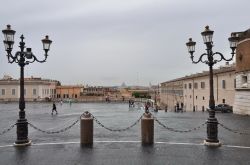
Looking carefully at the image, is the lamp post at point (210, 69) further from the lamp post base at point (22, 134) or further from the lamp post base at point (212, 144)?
the lamp post base at point (22, 134)

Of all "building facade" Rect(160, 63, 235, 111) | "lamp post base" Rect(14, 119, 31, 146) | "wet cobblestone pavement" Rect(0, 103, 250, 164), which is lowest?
"wet cobblestone pavement" Rect(0, 103, 250, 164)

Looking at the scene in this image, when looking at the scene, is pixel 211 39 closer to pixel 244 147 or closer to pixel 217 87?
pixel 244 147

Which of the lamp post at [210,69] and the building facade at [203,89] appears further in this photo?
the building facade at [203,89]

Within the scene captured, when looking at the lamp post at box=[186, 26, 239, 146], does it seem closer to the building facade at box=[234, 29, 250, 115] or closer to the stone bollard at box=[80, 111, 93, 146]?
the stone bollard at box=[80, 111, 93, 146]

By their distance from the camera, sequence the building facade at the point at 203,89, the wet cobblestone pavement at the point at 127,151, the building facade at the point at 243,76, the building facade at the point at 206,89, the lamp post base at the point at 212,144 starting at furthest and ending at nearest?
the building facade at the point at 203,89
the building facade at the point at 206,89
the building facade at the point at 243,76
the lamp post base at the point at 212,144
the wet cobblestone pavement at the point at 127,151

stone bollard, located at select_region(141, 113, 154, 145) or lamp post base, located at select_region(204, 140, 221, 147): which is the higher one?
stone bollard, located at select_region(141, 113, 154, 145)

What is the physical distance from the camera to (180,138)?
15.5m

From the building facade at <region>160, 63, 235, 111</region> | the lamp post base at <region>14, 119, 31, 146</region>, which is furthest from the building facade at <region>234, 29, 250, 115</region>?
the lamp post base at <region>14, 119, 31, 146</region>

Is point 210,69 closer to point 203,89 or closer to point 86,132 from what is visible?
point 86,132

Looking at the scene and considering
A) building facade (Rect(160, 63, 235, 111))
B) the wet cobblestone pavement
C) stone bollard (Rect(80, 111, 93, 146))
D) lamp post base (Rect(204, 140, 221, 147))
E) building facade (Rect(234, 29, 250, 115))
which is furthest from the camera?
building facade (Rect(160, 63, 235, 111))

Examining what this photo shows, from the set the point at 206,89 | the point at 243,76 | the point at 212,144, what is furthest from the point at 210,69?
the point at 206,89

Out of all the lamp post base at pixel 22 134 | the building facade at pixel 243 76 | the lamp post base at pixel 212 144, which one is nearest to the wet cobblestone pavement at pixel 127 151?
the lamp post base at pixel 212 144

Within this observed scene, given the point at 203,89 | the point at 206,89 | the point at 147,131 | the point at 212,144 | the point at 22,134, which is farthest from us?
the point at 203,89

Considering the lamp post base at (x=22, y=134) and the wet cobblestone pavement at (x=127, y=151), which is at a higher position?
the lamp post base at (x=22, y=134)
